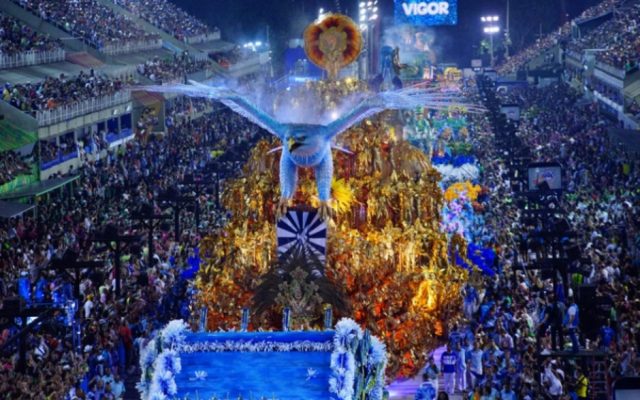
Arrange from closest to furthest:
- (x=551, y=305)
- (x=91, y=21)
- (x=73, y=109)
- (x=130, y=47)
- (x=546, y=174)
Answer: (x=551, y=305) < (x=546, y=174) < (x=73, y=109) < (x=91, y=21) < (x=130, y=47)

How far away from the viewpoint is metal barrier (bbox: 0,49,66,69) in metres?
46.5

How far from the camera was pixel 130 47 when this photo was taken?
220ft

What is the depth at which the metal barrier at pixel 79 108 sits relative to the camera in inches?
1681

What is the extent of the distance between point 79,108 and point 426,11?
5095cm

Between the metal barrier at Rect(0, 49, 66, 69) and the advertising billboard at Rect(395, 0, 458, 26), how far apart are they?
4423cm

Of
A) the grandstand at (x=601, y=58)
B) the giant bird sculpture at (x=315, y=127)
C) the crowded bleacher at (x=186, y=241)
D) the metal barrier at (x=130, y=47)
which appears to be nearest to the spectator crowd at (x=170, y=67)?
the crowded bleacher at (x=186, y=241)

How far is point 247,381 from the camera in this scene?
575 inches

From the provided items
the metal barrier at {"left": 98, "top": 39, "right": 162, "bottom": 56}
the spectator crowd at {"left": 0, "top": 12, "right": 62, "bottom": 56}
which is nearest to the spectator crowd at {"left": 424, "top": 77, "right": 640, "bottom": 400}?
the spectator crowd at {"left": 0, "top": 12, "right": 62, "bottom": 56}

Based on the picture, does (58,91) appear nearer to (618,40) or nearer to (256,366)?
(256,366)

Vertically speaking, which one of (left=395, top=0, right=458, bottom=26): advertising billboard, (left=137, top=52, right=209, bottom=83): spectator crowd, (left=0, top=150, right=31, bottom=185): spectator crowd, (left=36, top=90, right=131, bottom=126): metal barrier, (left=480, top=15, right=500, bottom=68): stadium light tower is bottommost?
(left=0, top=150, right=31, bottom=185): spectator crowd

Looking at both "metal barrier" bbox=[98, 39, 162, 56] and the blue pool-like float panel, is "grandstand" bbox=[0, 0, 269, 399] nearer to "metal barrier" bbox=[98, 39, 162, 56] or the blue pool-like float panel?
"metal barrier" bbox=[98, 39, 162, 56]

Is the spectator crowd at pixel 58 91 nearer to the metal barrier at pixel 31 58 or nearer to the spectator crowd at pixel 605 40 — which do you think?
the metal barrier at pixel 31 58

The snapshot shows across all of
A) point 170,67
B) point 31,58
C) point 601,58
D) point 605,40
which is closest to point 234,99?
point 31,58

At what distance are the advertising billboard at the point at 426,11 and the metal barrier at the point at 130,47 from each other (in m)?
25.3
